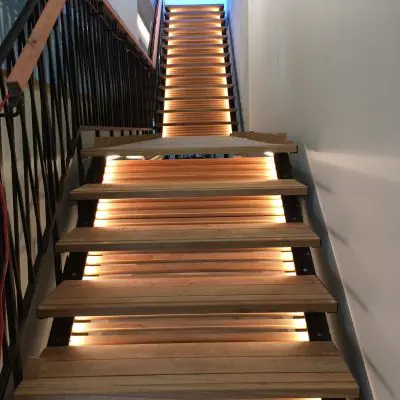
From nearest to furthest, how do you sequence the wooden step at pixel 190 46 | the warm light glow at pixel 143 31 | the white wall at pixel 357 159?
the white wall at pixel 357 159 → the warm light glow at pixel 143 31 → the wooden step at pixel 190 46

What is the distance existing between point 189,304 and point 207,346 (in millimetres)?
157

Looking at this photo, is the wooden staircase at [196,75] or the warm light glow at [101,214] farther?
Answer: the wooden staircase at [196,75]

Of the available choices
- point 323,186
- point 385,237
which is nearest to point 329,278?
point 323,186

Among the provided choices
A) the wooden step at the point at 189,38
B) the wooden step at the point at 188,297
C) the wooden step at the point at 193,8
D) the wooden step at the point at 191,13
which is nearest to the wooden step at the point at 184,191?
the wooden step at the point at 188,297

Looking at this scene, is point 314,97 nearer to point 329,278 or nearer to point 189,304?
point 329,278

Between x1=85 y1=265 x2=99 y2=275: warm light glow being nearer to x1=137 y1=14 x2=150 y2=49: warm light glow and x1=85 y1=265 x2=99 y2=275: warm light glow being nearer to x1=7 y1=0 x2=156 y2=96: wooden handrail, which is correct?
→ x1=7 y1=0 x2=156 y2=96: wooden handrail

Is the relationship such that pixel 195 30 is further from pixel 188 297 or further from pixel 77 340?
pixel 77 340

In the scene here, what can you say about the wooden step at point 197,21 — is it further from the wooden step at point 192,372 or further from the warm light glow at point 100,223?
the wooden step at point 192,372

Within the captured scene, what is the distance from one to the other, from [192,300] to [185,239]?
311mm

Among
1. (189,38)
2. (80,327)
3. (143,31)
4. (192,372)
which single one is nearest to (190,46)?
(189,38)

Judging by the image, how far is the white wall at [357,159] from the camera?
3.85 ft

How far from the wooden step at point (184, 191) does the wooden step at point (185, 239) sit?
21 centimetres

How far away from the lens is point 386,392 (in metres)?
1.19

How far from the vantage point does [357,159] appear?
1430 mm
